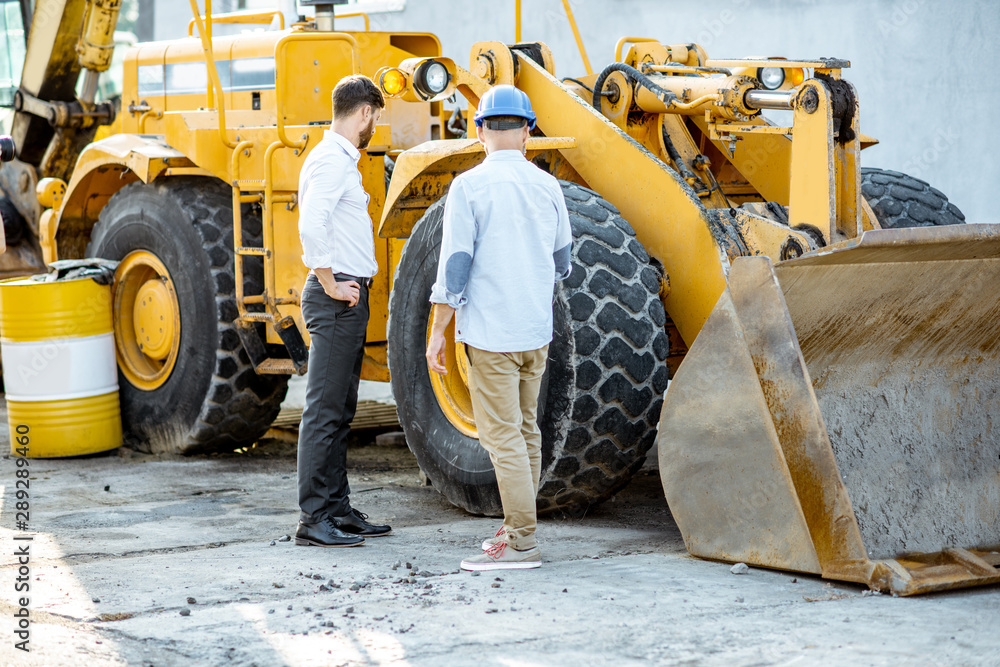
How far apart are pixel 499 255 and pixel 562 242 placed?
299 millimetres

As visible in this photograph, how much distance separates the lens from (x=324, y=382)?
4.96 m

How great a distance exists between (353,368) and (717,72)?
2531 mm

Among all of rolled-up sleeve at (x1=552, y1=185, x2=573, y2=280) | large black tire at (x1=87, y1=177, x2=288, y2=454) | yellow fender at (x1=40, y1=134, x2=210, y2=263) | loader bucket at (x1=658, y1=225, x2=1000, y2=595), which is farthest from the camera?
yellow fender at (x1=40, y1=134, x2=210, y2=263)

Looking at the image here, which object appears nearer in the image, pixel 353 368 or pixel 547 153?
pixel 353 368

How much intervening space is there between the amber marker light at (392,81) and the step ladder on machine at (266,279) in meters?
0.87

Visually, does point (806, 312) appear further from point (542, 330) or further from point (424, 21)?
point (424, 21)

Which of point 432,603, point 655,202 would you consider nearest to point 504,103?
point 655,202

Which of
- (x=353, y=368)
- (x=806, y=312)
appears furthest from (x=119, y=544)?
(x=806, y=312)

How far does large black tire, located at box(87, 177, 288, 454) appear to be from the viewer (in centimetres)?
690

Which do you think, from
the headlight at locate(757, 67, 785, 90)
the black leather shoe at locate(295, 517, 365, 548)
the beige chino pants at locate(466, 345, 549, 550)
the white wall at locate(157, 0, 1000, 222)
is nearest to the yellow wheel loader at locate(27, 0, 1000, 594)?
the headlight at locate(757, 67, 785, 90)

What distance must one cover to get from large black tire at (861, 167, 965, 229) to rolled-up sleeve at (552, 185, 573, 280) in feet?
7.63

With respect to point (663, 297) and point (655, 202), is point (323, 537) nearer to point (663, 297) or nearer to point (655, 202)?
point (663, 297)

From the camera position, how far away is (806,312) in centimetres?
446

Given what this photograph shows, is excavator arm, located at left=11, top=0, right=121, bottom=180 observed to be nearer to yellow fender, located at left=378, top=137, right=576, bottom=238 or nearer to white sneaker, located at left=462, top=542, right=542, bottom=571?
yellow fender, located at left=378, top=137, right=576, bottom=238
